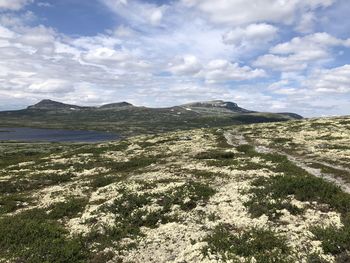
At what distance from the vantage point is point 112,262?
18938 millimetres

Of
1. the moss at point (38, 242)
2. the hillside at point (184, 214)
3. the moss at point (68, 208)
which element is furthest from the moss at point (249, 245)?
the moss at point (68, 208)

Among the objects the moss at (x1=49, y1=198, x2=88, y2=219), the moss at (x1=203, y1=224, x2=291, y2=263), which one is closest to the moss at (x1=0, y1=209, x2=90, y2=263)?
the moss at (x1=49, y1=198, x2=88, y2=219)

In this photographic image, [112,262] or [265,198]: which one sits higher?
[265,198]

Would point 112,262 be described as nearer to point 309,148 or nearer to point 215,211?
point 215,211

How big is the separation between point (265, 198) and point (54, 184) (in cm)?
2361

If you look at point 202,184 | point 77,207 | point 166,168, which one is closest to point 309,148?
point 166,168

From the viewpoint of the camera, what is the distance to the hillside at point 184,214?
62.6ft

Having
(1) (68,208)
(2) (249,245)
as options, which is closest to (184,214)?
(2) (249,245)

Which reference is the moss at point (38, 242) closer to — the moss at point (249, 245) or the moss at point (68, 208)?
the moss at point (68, 208)

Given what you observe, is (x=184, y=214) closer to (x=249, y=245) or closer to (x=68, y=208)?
(x=249, y=245)

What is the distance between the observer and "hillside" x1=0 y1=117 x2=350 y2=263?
62.6 ft

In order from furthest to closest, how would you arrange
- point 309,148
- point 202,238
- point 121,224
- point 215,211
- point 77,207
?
1. point 309,148
2. point 77,207
3. point 215,211
4. point 121,224
5. point 202,238

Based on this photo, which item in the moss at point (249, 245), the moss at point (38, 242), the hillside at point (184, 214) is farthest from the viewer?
the moss at point (38, 242)

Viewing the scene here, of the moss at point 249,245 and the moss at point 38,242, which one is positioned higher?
the moss at point 249,245
